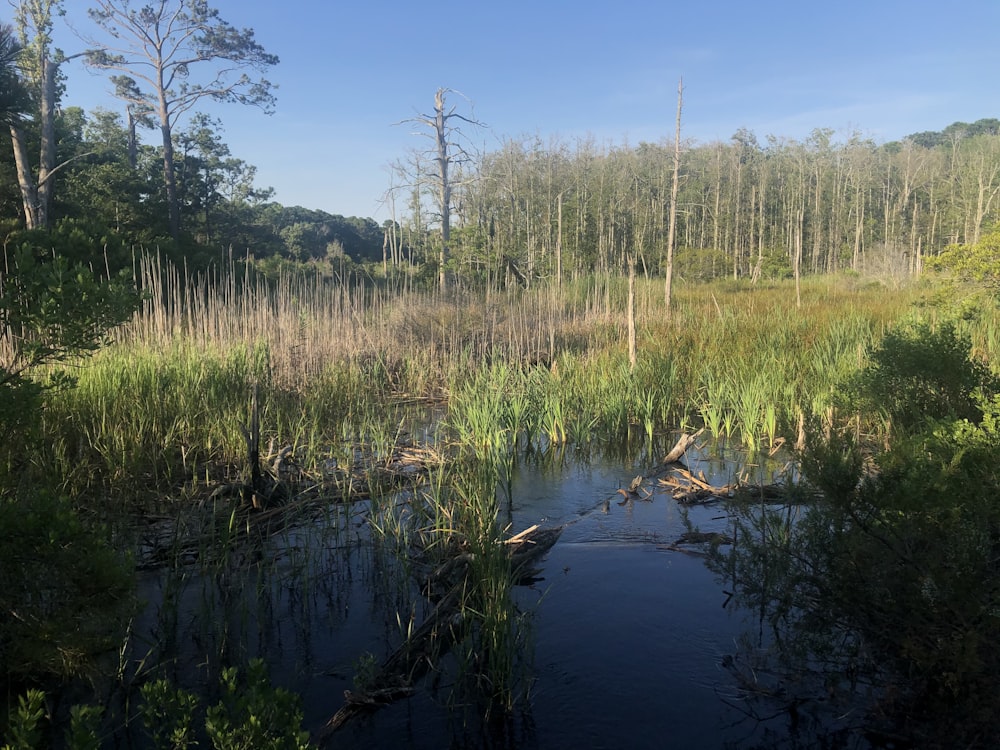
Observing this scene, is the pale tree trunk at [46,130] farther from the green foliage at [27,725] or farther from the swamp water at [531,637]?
the green foliage at [27,725]

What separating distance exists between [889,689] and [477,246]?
1154 centimetres

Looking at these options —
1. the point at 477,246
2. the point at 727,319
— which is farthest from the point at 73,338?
the point at 477,246

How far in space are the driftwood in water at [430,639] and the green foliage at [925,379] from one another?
212cm

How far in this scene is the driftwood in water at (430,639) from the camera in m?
2.40

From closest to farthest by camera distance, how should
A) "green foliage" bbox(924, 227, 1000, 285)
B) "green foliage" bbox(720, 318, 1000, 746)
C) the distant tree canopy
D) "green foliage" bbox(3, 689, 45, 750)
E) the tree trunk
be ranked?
"green foliage" bbox(3, 689, 45, 750)
"green foliage" bbox(720, 318, 1000, 746)
"green foliage" bbox(924, 227, 1000, 285)
the tree trunk
the distant tree canopy

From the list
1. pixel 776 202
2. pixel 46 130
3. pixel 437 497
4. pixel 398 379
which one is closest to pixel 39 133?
pixel 46 130

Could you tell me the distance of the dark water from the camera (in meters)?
2.39

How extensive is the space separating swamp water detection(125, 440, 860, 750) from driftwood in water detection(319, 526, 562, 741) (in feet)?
0.19

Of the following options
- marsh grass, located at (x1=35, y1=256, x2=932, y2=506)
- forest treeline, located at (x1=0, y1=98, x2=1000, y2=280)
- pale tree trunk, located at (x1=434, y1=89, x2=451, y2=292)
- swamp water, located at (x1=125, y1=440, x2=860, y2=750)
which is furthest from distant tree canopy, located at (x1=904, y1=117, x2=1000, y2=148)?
swamp water, located at (x1=125, y1=440, x2=860, y2=750)

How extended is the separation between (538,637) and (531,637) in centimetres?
13

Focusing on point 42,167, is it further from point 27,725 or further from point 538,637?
point 27,725

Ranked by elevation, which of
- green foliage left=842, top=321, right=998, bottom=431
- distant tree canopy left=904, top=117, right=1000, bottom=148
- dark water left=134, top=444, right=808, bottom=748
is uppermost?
distant tree canopy left=904, top=117, right=1000, bottom=148

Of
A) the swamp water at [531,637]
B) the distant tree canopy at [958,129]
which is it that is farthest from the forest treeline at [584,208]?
the distant tree canopy at [958,129]

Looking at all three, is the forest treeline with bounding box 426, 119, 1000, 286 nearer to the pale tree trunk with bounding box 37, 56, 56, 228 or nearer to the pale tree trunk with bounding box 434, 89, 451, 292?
the pale tree trunk with bounding box 434, 89, 451, 292
